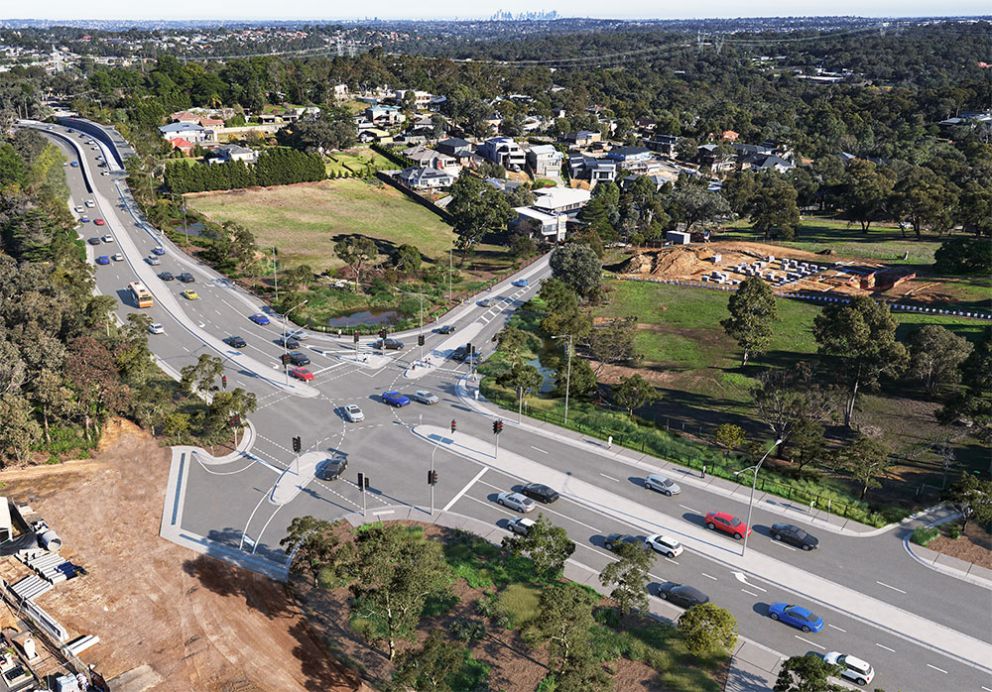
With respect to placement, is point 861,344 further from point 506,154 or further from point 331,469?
point 506,154

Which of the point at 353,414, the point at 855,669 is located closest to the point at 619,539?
the point at 855,669

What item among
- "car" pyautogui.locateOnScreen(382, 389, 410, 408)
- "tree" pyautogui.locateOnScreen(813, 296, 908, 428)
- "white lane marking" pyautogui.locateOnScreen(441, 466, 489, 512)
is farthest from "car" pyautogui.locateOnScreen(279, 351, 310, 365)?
"tree" pyautogui.locateOnScreen(813, 296, 908, 428)

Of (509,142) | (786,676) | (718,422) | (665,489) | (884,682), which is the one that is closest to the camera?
(786,676)

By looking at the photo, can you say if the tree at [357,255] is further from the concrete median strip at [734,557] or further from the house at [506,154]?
the house at [506,154]

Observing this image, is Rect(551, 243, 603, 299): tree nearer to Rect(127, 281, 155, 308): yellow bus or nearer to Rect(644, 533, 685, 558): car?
Rect(644, 533, 685, 558): car

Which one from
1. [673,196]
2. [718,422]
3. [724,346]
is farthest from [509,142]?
[718,422]

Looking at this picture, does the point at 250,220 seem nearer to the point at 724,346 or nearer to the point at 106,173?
the point at 106,173

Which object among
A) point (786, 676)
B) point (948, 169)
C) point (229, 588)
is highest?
point (948, 169)

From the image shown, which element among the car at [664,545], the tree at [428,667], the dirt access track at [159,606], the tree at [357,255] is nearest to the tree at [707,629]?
the car at [664,545]
